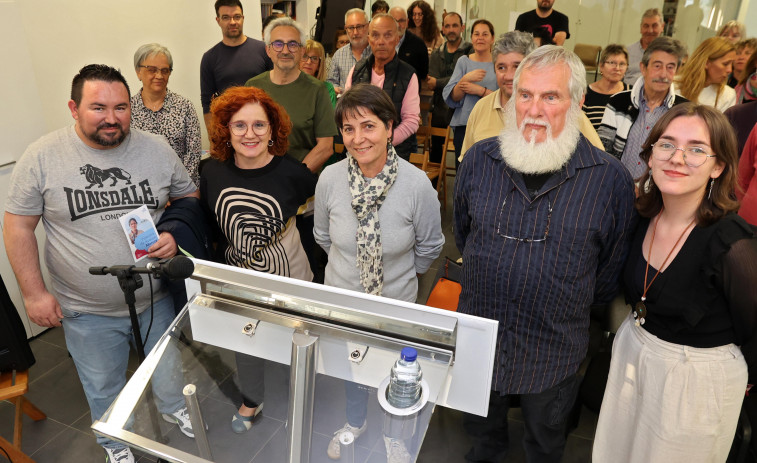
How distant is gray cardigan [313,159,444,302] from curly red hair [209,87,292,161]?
1.12 feet

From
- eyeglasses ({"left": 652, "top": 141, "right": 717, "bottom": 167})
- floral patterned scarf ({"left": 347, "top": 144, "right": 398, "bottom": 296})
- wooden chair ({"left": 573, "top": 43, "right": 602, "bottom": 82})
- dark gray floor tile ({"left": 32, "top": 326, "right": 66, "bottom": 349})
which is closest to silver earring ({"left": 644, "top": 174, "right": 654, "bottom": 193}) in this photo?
eyeglasses ({"left": 652, "top": 141, "right": 717, "bottom": 167})

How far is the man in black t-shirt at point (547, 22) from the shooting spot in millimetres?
6363

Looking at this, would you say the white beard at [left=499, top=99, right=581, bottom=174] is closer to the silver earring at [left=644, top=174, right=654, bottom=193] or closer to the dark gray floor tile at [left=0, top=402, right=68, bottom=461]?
the silver earring at [left=644, top=174, right=654, bottom=193]

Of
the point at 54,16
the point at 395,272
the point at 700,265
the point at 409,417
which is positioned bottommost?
the point at 395,272

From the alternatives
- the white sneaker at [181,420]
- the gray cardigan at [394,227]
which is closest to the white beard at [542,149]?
the gray cardigan at [394,227]

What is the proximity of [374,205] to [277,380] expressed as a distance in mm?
898

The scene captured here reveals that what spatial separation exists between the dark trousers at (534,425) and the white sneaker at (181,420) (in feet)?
4.15

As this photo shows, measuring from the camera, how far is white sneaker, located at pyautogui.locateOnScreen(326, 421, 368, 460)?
3.58 feet

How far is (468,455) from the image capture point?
7.94 ft

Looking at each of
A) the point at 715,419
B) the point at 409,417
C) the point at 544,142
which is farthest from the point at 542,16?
the point at 409,417

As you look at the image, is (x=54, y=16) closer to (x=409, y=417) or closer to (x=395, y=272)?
(x=395, y=272)

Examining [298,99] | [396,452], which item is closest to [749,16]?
[298,99]

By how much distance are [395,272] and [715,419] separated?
3.90 ft

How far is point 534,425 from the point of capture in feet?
6.63
